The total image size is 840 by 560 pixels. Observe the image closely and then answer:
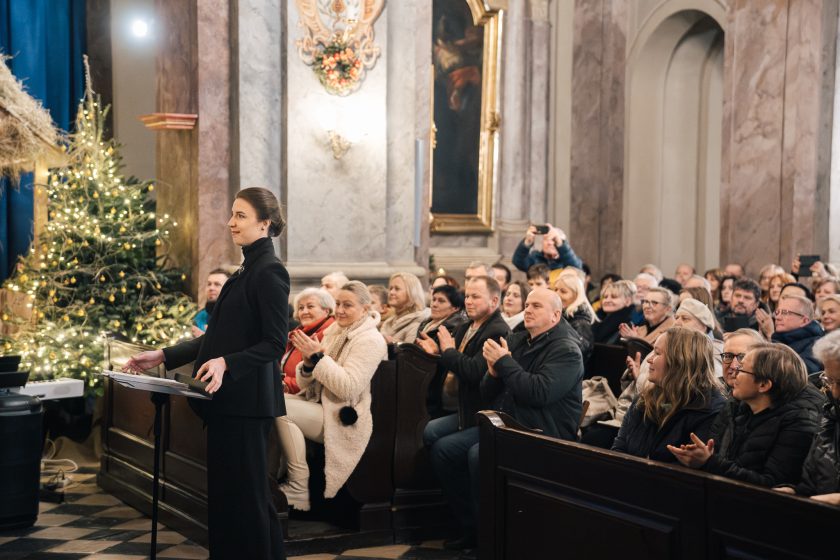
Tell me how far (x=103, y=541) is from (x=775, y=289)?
5425mm

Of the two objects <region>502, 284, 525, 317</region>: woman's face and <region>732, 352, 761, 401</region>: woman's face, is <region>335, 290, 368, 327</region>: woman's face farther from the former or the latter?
<region>732, 352, 761, 401</region>: woman's face

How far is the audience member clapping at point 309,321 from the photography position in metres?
6.05

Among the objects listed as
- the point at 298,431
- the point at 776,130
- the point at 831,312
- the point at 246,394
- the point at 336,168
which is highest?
the point at 776,130

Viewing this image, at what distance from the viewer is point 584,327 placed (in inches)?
275

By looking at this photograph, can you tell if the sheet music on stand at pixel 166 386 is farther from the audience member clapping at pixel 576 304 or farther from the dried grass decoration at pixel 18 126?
the audience member clapping at pixel 576 304

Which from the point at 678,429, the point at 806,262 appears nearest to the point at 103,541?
the point at 678,429

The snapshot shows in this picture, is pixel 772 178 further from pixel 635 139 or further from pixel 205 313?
pixel 205 313

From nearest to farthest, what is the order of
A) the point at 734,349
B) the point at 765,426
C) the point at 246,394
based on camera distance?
the point at 765,426
the point at 246,394
the point at 734,349

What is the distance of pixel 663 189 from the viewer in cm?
1400

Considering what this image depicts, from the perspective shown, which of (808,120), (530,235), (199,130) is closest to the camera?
(199,130)

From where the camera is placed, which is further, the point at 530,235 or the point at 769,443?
the point at 530,235

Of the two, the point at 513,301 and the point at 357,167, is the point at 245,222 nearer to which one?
the point at 513,301

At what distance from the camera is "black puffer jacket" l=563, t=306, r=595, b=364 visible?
22.2 feet

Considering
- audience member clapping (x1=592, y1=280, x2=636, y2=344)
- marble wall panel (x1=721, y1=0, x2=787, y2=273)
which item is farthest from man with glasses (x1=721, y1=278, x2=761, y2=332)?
marble wall panel (x1=721, y1=0, x2=787, y2=273)
